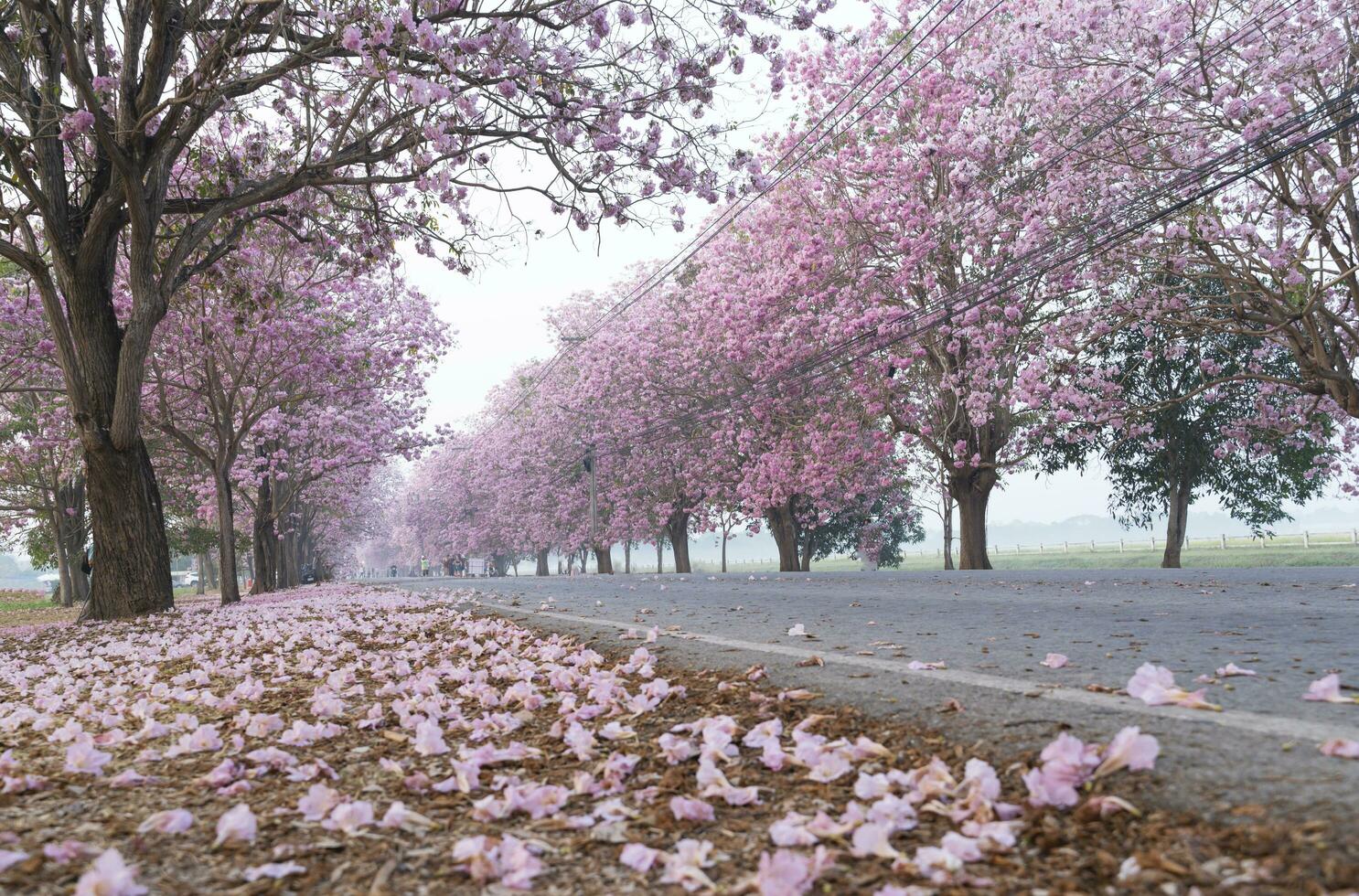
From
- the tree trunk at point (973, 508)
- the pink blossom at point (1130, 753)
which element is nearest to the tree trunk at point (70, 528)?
the tree trunk at point (973, 508)

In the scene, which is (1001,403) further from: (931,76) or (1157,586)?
(1157,586)

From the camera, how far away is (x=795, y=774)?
9.84 ft

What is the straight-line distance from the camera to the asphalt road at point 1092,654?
96.9 inches

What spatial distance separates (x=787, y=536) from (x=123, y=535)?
21012 mm

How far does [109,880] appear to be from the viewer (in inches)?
83.4

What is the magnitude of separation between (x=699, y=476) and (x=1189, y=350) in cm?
1584

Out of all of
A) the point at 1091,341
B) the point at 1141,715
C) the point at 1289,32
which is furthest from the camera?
the point at 1091,341

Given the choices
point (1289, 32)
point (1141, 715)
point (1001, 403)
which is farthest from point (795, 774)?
point (1001, 403)

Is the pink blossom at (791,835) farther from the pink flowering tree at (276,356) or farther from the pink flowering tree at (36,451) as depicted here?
the pink flowering tree at (36,451)

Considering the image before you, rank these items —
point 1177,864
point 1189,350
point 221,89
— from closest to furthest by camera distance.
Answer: point 1177,864, point 221,89, point 1189,350

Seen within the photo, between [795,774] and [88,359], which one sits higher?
[88,359]

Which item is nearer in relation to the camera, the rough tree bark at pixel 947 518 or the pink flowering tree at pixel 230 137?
the pink flowering tree at pixel 230 137

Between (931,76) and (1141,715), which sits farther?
(931,76)

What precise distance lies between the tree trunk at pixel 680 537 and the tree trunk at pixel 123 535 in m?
23.7
